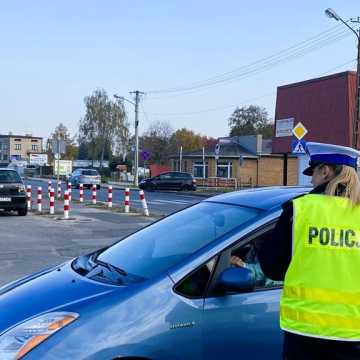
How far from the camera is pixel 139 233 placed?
183 inches

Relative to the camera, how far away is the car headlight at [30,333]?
317 cm

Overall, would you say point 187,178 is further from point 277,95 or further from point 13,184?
point 13,184

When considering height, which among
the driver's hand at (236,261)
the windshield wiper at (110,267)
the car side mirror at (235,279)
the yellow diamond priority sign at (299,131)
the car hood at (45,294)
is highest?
the yellow diamond priority sign at (299,131)

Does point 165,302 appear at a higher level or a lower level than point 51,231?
higher

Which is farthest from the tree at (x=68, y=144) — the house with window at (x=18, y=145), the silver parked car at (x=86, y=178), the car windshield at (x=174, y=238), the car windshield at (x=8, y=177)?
the car windshield at (x=174, y=238)

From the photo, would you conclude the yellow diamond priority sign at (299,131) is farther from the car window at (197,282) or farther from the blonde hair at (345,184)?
the blonde hair at (345,184)

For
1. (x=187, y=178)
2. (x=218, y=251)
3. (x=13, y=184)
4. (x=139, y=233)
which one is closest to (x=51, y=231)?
(x=13, y=184)

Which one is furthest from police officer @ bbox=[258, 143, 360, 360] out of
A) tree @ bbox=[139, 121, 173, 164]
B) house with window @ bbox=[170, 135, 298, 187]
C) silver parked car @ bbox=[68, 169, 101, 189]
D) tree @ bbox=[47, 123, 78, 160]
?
tree @ bbox=[47, 123, 78, 160]

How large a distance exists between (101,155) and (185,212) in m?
96.8

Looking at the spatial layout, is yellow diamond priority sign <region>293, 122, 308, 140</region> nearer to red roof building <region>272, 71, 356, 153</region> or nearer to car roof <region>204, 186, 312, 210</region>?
car roof <region>204, 186, 312, 210</region>

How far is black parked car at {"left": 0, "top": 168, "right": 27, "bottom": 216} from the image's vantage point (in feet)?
63.3

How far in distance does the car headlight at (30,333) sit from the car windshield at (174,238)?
0.62 m

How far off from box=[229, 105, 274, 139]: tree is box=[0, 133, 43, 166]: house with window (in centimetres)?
8488

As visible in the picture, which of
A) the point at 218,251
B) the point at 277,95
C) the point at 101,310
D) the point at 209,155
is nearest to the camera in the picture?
the point at 101,310
